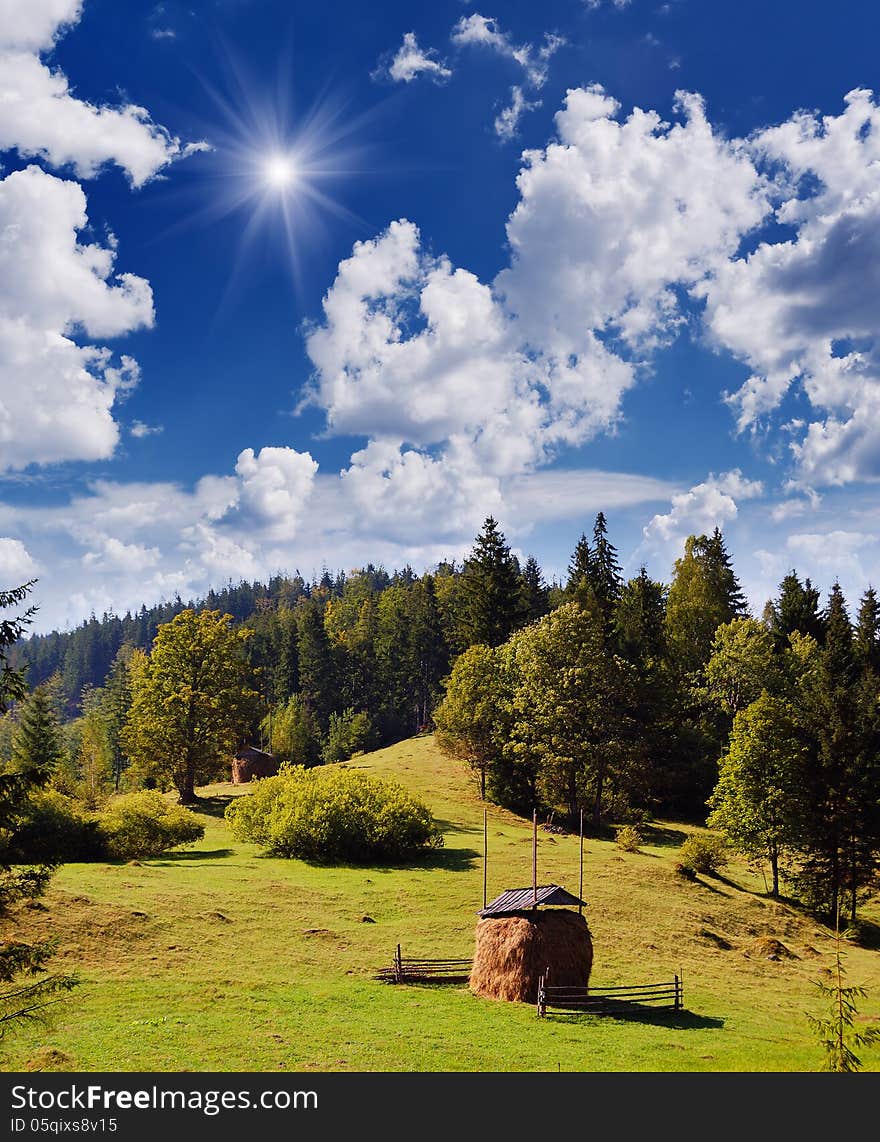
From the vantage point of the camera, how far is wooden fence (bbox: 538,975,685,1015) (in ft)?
82.9

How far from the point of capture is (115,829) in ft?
142

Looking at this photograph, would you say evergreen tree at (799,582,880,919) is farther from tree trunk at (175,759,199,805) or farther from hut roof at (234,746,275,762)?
hut roof at (234,746,275,762)

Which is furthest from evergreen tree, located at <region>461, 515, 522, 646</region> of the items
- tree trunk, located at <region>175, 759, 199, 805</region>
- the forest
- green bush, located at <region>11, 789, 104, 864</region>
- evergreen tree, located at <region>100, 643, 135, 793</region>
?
evergreen tree, located at <region>100, 643, 135, 793</region>

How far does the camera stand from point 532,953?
25.8 m

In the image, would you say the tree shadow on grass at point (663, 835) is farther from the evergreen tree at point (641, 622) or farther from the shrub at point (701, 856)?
the evergreen tree at point (641, 622)

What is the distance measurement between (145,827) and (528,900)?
91.4ft

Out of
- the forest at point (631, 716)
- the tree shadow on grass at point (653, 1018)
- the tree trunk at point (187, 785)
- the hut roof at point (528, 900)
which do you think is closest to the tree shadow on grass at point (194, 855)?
the forest at point (631, 716)

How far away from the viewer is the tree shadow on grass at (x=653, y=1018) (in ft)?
80.0

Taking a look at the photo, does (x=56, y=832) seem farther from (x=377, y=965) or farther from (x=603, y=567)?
(x=603, y=567)

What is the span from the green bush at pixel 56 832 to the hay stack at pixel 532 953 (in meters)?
24.7

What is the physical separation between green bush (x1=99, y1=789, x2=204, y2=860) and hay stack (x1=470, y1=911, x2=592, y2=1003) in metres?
25.5

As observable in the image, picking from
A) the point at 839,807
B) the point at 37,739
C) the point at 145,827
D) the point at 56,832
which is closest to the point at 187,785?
the point at 145,827
